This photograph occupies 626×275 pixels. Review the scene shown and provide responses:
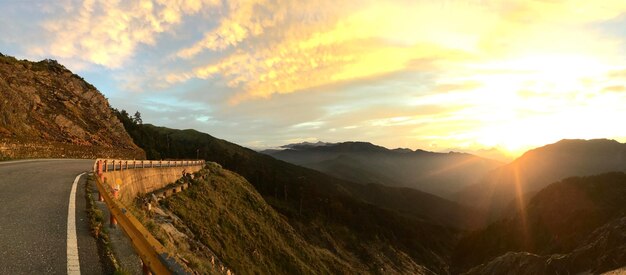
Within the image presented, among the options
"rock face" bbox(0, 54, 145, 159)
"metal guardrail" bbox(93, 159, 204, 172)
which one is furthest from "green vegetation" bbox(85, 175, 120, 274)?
"rock face" bbox(0, 54, 145, 159)

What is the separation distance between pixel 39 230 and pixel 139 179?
1810cm

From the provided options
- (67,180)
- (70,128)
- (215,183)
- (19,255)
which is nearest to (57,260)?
(19,255)

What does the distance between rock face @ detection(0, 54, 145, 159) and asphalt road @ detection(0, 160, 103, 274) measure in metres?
20.4

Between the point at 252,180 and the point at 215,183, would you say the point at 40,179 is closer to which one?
the point at 215,183

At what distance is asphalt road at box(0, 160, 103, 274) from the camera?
690cm

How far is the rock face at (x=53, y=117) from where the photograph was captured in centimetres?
3469

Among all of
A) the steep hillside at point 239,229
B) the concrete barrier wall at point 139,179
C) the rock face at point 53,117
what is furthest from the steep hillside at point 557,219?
the rock face at point 53,117

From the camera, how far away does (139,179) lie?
26172 millimetres

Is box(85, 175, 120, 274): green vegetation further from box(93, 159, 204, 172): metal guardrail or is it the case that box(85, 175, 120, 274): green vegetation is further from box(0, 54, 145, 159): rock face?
box(0, 54, 145, 159): rock face

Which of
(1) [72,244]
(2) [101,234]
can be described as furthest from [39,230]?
(1) [72,244]

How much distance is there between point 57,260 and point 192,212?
78.8 ft

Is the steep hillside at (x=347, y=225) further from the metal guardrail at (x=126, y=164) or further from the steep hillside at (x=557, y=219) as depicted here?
the metal guardrail at (x=126, y=164)

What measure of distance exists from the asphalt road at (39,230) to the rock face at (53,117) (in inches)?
802

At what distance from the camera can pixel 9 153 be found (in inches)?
1171
